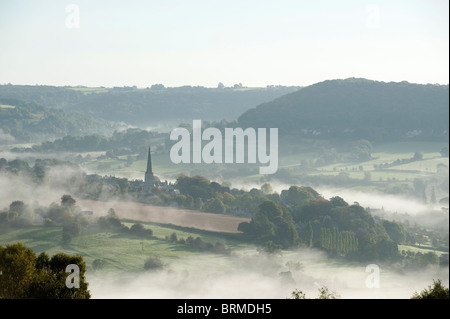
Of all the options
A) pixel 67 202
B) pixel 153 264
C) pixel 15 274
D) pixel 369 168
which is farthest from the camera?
pixel 369 168

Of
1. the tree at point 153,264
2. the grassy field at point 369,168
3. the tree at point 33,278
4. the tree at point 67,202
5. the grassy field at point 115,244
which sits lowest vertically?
the tree at point 153,264

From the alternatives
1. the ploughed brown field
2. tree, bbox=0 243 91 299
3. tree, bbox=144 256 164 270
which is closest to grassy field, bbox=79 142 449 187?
the ploughed brown field

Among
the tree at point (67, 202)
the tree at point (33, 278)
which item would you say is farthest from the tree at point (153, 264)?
the tree at point (33, 278)

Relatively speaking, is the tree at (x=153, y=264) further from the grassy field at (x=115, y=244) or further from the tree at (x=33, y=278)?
the tree at (x=33, y=278)

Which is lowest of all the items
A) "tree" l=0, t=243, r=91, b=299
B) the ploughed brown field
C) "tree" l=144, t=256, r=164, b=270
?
"tree" l=144, t=256, r=164, b=270

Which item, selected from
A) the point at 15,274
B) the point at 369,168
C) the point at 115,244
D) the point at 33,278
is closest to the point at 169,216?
the point at 115,244

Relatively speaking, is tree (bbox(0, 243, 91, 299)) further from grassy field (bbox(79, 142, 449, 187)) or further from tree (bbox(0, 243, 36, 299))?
grassy field (bbox(79, 142, 449, 187))

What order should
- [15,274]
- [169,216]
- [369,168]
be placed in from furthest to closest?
[369,168] < [169,216] < [15,274]

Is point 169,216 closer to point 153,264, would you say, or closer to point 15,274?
point 153,264

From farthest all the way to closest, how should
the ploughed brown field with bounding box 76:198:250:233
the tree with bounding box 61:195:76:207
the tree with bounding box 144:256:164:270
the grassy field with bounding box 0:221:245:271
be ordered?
the tree with bounding box 61:195:76:207 < the ploughed brown field with bounding box 76:198:250:233 < the grassy field with bounding box 0:221:245:271 < the tree with bounding box 144:256:164:270

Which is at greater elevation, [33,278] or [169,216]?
[33,278]
